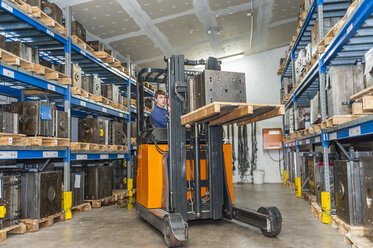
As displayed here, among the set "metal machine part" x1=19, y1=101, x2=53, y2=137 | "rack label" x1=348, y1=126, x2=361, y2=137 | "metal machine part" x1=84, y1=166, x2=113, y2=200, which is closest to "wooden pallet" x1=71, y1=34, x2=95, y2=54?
"metal machine part" x1=19, y1=101, x2=53, y2=137

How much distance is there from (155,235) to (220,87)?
2325mm

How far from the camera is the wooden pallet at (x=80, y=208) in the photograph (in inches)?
274

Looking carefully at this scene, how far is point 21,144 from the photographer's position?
5078 mm

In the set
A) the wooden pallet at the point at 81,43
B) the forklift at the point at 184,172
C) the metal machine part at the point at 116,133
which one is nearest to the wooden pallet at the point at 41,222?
the forklift at the point at 184,172

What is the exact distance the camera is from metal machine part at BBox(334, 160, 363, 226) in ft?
13.9

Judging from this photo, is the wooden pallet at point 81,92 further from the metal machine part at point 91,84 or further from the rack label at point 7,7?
the rack label at point 7,7

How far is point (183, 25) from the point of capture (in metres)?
9.50

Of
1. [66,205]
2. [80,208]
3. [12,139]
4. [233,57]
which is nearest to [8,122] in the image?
[12,139]

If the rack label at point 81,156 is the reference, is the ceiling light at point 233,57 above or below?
above

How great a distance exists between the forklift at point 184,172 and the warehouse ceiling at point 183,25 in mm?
3528

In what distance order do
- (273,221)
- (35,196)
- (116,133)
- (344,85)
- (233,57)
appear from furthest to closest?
(233,57)
(116,133)
(35,196)
(344,85)
(273,221)

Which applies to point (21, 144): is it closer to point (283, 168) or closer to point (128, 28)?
point (128, 28)

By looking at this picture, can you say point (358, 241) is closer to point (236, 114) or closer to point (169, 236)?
point (236, 114)

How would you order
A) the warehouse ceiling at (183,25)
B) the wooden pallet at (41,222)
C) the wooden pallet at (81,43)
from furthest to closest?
the warehouse ceiling at (183,25) → the wooden pallet at (81,43) → the wooden pallet at (41,222)
